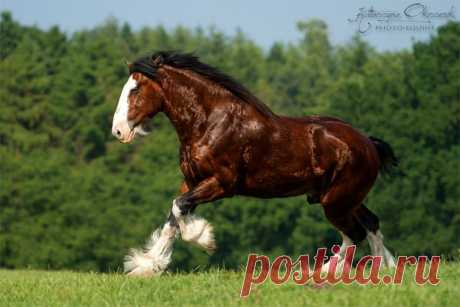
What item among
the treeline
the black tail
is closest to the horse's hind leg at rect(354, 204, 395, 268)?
the black tail

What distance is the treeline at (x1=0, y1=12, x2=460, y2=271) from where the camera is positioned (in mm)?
49156

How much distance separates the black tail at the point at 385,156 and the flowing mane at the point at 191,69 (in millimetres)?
2009

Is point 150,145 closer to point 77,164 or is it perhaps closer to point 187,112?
point 77,164

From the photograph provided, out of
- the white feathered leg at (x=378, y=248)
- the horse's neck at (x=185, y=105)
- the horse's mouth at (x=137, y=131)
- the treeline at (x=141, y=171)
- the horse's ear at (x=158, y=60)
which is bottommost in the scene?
the treeline at (x=141, y=171)

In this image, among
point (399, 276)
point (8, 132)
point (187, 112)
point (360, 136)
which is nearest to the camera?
point (399, 276)

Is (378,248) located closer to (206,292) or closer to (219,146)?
(219,146)

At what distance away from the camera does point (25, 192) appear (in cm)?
5350

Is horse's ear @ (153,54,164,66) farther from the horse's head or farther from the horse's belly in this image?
the horse's belly

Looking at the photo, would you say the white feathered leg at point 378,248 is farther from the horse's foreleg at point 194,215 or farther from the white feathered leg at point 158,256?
the white feathered leg at point 158,256

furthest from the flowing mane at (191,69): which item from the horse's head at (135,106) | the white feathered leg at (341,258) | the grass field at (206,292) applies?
the grass field at (206,292)

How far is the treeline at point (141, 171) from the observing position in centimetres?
4916

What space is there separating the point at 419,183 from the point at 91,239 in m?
18.5

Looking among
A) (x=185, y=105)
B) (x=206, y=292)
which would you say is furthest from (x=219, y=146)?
(x=206, y=292)

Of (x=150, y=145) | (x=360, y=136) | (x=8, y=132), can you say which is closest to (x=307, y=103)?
(x=150, y=145)
